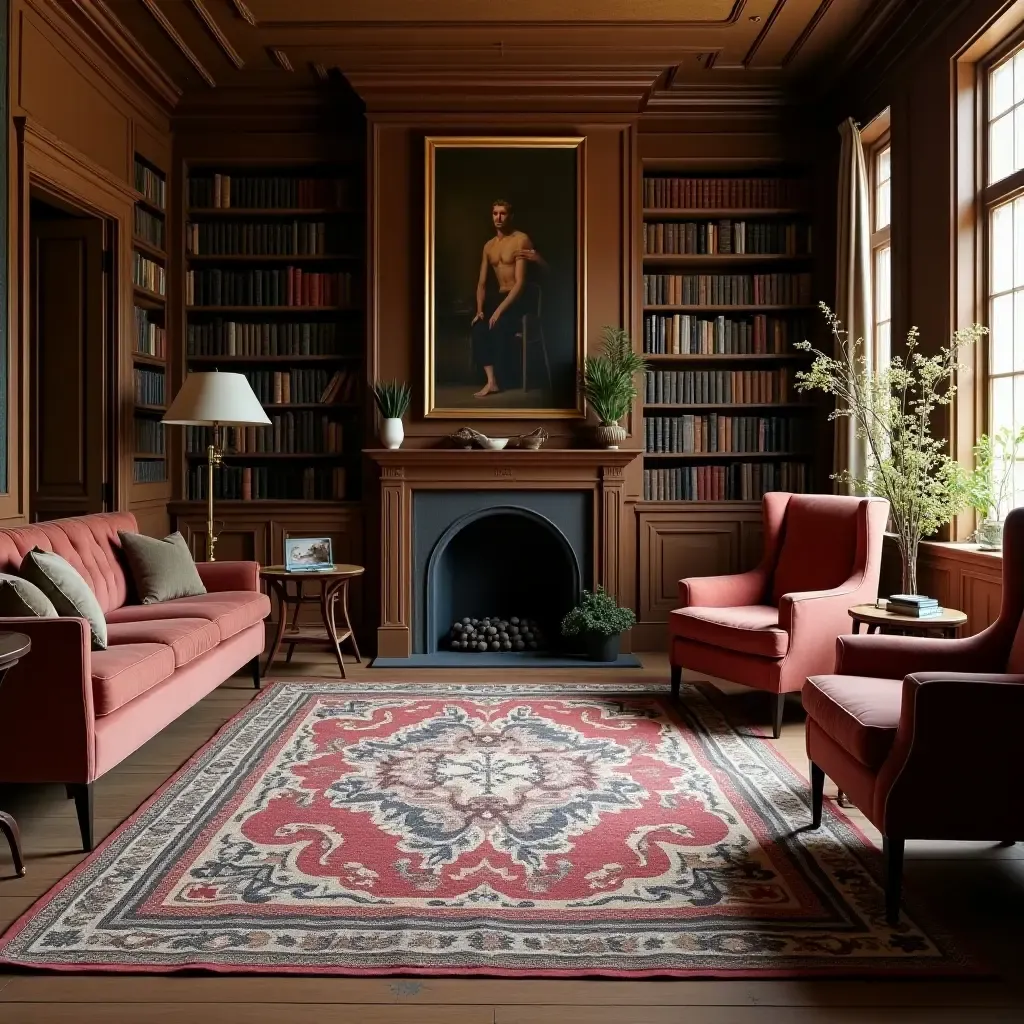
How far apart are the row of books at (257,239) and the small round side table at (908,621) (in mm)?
3951

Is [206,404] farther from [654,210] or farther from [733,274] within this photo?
[733,274]

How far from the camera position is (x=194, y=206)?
612 cm

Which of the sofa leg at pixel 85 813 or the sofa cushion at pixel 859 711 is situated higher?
the sofa cushion at pixel 859 711

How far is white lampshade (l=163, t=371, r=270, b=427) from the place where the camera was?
17.0 feet

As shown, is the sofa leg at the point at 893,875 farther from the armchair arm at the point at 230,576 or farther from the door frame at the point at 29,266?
the door frame at the point at 29,266

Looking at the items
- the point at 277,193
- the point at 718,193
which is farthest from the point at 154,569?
the point at 718,193

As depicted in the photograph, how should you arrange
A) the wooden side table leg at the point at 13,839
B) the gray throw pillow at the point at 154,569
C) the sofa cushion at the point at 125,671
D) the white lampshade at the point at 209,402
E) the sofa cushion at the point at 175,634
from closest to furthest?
1. the wooden side table leg at the point at 13,839
2. the sofa cushion at the point at 125,671
3. the sofa cushion at the point at 175,634
4. the gray throw pillow at the point at 154,569
5. the white lampshade at the point at 209,402

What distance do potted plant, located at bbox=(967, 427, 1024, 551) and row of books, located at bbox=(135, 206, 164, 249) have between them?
4651 millimetres

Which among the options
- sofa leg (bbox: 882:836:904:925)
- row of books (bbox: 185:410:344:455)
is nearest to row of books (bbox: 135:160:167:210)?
row of books (bbox: 185:410:344:455)

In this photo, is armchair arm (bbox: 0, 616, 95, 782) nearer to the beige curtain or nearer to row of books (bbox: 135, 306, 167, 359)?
row of books (bbox: 135, 306, 167, 359)

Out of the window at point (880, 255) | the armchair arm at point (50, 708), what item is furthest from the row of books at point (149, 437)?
the window at point (880, 255)

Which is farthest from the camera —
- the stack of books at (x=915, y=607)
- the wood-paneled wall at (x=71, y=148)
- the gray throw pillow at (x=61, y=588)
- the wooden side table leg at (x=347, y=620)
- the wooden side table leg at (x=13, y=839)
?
the wooden side table leg at (x=347, y=620)

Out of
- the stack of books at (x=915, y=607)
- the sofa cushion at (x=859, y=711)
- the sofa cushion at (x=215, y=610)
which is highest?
the stack of books at (x=915, y=607)

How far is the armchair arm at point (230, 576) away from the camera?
4961 mm
